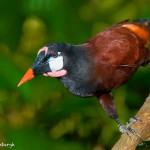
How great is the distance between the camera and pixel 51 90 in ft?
6.37

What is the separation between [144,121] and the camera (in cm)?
176

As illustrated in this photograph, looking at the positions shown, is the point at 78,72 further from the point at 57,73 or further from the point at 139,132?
the point at 139,132

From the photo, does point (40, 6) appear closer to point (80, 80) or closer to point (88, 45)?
point (88, 45)

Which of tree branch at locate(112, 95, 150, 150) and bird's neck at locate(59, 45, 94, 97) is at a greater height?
bird's neck at locate(59, 45, 94, 97)

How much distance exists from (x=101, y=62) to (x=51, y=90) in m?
0.27

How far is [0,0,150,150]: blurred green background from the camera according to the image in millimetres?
1903

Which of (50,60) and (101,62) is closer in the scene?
(50,60)

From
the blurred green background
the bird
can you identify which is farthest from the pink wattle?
the blurred green background

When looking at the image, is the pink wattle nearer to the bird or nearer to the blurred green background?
the bird

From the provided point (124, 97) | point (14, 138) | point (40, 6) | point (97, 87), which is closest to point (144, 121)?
point (97, 87)

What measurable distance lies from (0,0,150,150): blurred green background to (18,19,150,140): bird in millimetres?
142

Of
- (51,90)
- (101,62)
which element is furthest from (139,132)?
(51,90)

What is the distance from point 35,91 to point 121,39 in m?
0.39

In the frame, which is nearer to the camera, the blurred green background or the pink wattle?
the pink wattle
